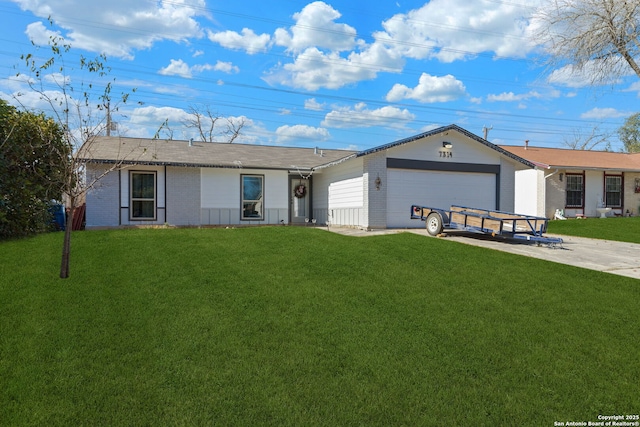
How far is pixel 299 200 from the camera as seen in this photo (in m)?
21.0

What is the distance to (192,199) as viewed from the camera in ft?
57.6

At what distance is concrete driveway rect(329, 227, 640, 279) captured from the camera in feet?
31.3

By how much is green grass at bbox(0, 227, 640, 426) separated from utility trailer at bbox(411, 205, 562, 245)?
357cm

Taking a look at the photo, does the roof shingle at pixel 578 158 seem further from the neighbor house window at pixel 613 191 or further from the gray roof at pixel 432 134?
the gray roof at pixel 432 134

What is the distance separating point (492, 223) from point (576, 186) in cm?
1535

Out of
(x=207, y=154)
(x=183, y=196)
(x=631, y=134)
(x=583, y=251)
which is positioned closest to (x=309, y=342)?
(x=583, y=251)

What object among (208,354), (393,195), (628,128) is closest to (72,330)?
(208,354)

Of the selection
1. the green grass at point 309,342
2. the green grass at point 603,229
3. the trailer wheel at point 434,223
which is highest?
the trailer wheel at point 434,223

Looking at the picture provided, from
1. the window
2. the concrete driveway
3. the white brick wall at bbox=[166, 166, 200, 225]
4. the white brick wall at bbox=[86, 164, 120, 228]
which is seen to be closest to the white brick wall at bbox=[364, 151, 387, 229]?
the concrete driveway

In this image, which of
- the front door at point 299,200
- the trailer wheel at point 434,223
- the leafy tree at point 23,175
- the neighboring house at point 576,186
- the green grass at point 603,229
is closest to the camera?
the leafy tree at point 23,175

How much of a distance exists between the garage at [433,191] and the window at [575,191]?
30.3 feet

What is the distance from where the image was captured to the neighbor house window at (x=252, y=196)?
18641 millimetres

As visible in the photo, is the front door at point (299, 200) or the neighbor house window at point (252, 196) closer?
the neighbor house window at point (252, 196)

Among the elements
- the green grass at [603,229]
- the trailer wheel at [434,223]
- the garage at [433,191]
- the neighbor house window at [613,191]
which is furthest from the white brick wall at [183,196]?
the neighbor house window at [613,191]
